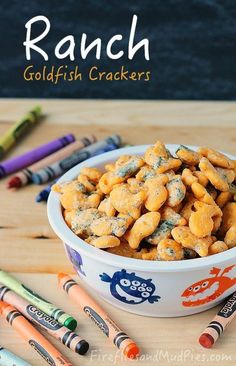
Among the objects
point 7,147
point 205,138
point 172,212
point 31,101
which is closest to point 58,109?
point 31,101

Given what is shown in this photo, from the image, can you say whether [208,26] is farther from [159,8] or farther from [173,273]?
[173,273]

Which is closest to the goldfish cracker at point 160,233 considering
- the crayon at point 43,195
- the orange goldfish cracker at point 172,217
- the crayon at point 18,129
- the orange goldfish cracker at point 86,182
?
the orange goldfish cracker at point 172,217

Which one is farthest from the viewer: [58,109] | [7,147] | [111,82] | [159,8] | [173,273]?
[111,82]

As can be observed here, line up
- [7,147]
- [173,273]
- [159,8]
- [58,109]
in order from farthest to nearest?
[159,8], [58,109], [7,147], [173,273]

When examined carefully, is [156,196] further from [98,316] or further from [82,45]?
[82,45]

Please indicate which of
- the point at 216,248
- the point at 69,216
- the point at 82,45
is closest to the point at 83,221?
the point at 69,216

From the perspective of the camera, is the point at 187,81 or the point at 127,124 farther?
the point at 187,81

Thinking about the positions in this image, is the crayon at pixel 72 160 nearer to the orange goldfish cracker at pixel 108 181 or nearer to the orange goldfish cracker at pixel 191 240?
the orange goldfish cracker at pixel 108 181
